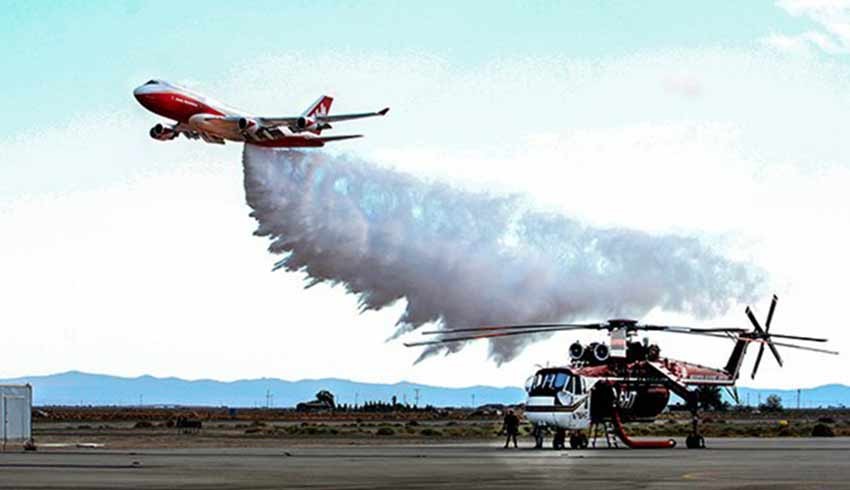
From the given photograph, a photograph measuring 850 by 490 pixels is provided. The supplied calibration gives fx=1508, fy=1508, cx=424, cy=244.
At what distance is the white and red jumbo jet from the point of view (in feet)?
259

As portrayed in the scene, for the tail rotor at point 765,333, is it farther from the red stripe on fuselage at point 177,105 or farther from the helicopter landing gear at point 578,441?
the red stripe on fuselage at point 177,105

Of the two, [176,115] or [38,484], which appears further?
[176,115]

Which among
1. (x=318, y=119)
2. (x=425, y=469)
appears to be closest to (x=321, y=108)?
(x=318, y=119)

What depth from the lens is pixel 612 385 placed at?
61500 mm

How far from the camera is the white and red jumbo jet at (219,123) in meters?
78.9

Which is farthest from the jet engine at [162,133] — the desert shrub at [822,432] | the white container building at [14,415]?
the desert shrub at [822,432]

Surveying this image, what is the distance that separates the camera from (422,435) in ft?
272

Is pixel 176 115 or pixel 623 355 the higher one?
pixel 176 115

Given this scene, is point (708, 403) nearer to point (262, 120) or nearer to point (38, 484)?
point (262, 120)

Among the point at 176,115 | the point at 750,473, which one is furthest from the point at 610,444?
the point at 176,115

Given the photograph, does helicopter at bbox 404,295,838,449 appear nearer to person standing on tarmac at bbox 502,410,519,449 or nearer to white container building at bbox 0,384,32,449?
person standing on tarmac at bbox 502,410,519,449

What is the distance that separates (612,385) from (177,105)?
30395 mm

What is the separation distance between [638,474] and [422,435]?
46289 millimetres

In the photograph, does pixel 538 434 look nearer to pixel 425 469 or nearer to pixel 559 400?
pixel 559 400
